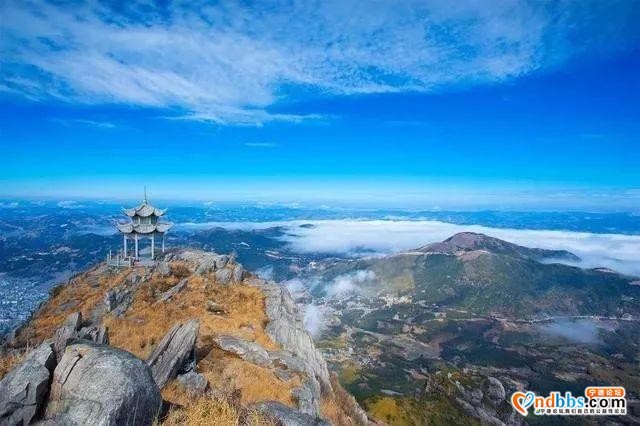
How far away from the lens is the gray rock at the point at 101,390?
11.6 metres

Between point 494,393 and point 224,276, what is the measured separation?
591 ft

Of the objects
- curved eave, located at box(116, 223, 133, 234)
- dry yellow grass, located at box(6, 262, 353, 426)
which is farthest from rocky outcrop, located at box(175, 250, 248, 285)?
curved eave, located at box(116, 223, 133, 234)

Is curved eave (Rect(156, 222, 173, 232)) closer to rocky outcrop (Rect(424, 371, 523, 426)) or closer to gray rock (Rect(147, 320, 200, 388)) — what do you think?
gray rock (Rect(147, 320, 200, 388))

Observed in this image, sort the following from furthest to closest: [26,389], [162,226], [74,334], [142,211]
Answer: [162,226] < [142,211] < [74,334] < [26,389]

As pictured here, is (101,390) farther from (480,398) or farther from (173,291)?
(480,398)

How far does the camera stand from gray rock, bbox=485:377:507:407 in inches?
6990

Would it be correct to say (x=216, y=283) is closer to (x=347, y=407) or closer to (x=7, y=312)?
(x=347, y=407)

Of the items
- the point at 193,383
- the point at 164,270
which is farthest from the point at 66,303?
the point at 193,383

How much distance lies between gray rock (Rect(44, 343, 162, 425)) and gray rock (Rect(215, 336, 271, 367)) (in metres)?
12.3

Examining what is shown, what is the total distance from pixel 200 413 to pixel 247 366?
30.6 feet

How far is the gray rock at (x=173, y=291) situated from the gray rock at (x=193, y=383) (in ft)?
70.5

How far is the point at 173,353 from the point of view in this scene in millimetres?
19203

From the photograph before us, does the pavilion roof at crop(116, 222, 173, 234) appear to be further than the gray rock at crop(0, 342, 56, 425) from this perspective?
Yes

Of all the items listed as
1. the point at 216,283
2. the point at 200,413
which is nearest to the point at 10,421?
the point at 200,413
